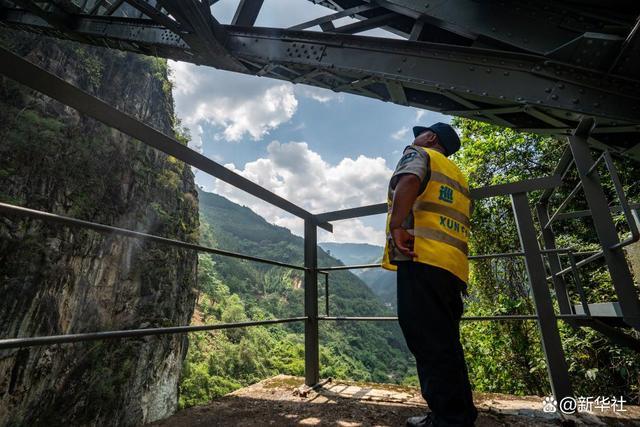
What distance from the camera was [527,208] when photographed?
2.29 m

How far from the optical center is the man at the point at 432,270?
126 centimetres

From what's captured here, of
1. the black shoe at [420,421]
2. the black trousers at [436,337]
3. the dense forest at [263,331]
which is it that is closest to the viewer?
the black trousers at [436,337]

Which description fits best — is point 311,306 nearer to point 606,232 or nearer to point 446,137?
point 446,137

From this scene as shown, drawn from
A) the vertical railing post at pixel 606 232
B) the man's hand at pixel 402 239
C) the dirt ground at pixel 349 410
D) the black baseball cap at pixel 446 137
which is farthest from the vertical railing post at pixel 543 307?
the man's hand at pixel 402 239

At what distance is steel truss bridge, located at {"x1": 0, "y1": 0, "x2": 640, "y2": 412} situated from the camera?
1.66 metres

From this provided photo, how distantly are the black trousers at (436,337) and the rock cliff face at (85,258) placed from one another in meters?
12.4

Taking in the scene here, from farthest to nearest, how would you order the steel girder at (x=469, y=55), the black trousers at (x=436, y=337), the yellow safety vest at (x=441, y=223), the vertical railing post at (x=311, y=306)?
the vertical railing post at (x=311, y=306)
the steel girder at (x=469, y=55)
the yellow safety vest at (x=441, y=223)
the black trousers at (x=436, y=337)

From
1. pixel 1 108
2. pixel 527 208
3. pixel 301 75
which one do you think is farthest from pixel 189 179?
pixel 527 208

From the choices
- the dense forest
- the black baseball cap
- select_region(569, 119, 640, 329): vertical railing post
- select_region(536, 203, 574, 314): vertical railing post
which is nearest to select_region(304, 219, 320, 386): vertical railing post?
the black baseball cap

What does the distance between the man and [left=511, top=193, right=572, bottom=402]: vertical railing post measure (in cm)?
97

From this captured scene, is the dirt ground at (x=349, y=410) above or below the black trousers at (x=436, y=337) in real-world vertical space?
below

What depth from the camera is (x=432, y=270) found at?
135 cm

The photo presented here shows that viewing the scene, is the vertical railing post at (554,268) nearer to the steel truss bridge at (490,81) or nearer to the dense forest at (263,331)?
the steel truss bridge at (490,81)

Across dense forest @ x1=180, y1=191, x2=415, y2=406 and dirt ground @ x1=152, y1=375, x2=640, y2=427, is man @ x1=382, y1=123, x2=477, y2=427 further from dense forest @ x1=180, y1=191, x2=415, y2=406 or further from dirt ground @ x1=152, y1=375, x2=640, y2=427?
dense forest @ x1=180, y1=191, x2=415, y2=406
